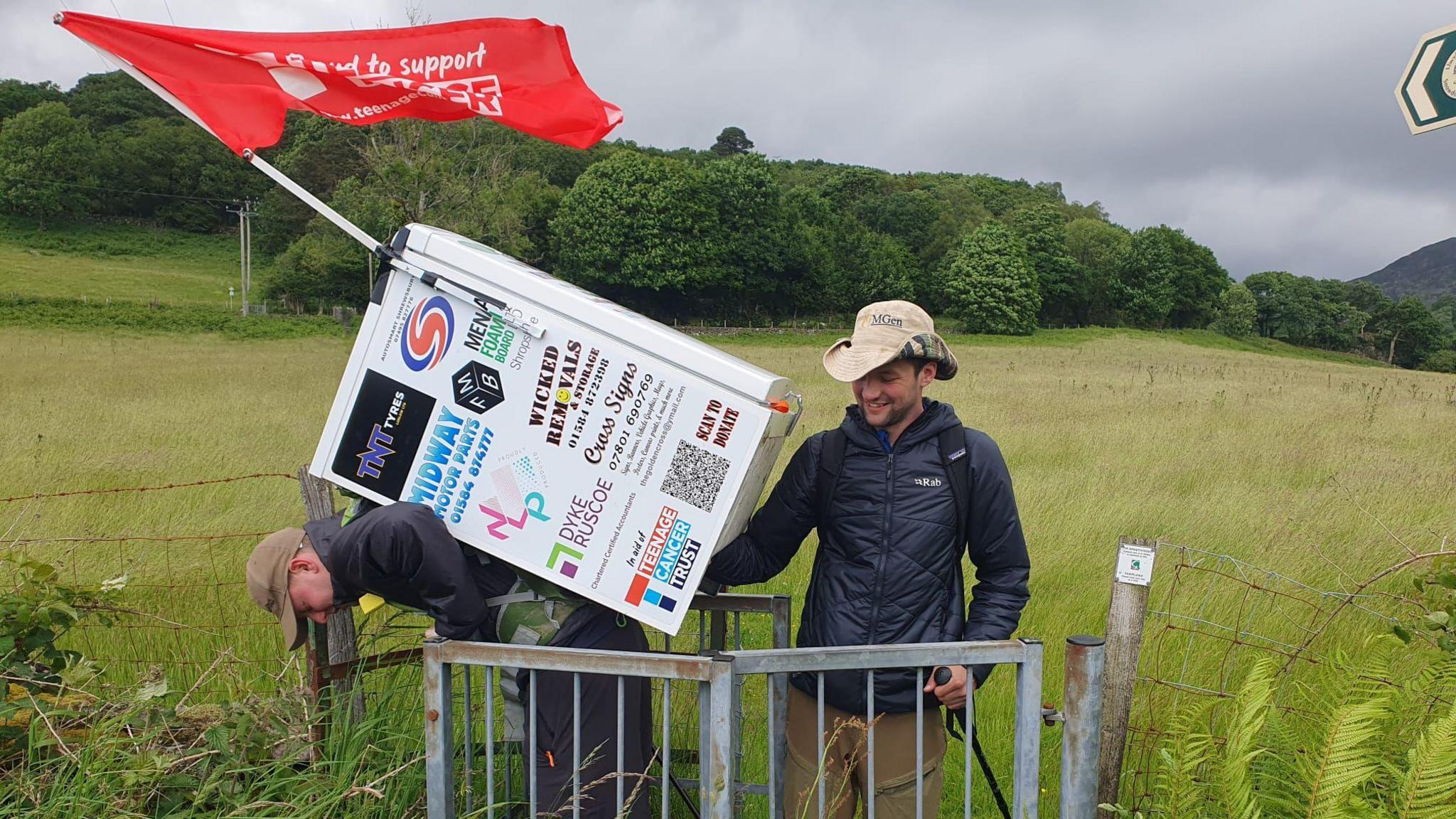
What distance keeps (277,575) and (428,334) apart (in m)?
0.89

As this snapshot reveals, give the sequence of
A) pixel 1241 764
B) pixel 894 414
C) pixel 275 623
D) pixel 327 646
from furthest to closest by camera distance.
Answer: pixel 275 623 < pixel 327 646 < pixel 894 414 < pixel 1241 764

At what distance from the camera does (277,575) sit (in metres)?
2.73

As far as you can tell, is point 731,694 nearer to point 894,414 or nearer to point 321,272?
point 894,414

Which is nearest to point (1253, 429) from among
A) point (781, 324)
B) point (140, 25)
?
point (140, 25)

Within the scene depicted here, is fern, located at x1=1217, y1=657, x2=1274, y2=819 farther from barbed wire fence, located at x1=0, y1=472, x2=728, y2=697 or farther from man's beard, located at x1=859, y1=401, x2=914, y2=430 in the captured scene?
barbed wire fence, located at x1=0, y1=472, x2=728, y2=697

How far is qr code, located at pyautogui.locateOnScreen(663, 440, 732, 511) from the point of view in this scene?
101 inches

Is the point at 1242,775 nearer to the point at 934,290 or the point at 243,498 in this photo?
the point at 243,498

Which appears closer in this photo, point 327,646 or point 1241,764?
point 1241,764

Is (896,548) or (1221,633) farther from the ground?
(896,548)

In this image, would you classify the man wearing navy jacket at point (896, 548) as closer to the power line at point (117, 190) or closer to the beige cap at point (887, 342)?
the beige cap at point (887, 342)

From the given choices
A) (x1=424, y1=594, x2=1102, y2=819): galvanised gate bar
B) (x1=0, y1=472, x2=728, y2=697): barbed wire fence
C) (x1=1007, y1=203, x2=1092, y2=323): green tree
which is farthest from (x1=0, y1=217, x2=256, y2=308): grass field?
(x1=1007, y1=203, x2=1092, y2=323): green tree

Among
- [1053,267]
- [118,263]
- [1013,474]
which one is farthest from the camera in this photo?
[1053,267]

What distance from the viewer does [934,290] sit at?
76.4 metres

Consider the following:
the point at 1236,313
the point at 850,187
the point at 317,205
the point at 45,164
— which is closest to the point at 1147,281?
the point at 1236,313
